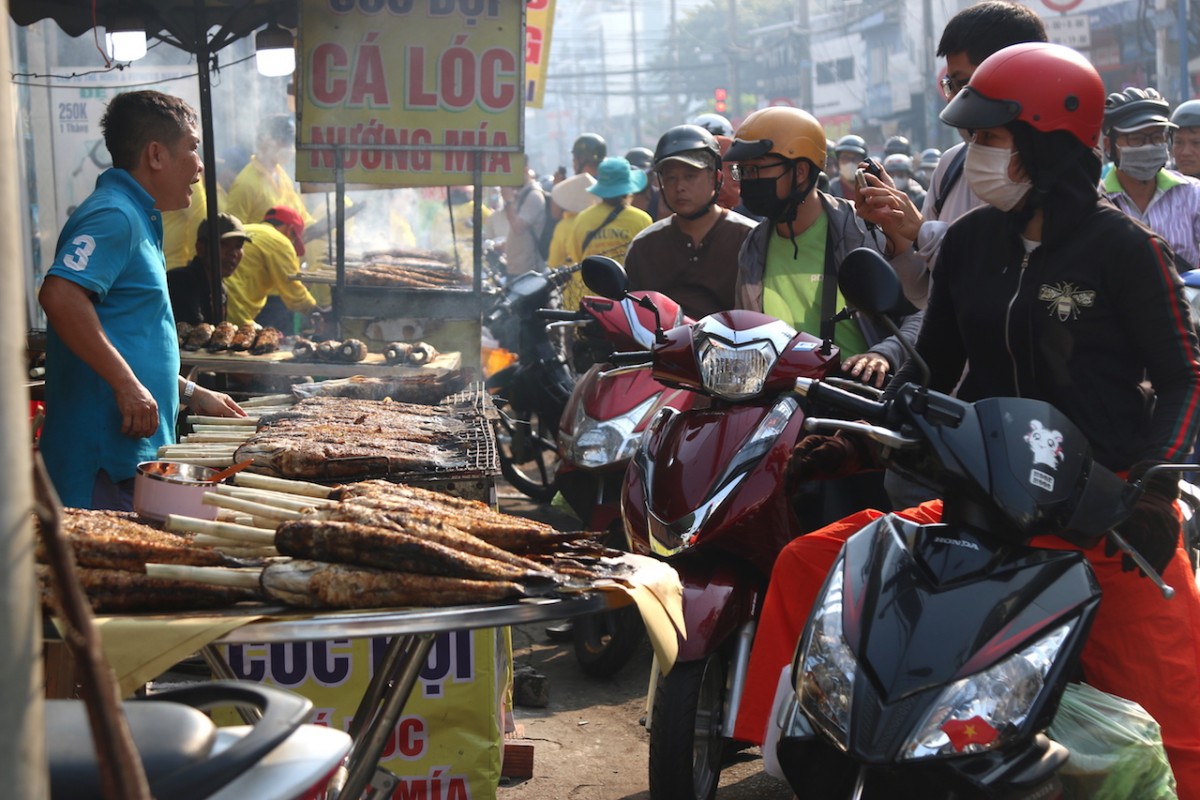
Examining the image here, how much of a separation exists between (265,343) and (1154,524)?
533 cm

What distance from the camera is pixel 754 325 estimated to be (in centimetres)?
417

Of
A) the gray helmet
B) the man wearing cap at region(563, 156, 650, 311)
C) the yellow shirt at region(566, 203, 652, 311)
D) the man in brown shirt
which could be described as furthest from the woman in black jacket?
the gray helmet

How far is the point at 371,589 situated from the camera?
2412 millimetres

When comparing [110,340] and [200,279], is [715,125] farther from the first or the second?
[110,340]

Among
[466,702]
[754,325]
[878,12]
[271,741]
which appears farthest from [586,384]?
[878,12]

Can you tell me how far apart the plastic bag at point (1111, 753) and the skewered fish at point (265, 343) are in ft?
17.3

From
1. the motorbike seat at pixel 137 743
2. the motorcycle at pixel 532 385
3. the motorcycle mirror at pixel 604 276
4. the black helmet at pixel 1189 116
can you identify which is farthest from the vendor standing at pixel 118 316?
the black helmet at pixel 1189 116

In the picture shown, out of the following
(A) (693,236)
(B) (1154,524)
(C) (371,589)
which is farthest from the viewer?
(A) (693,236)

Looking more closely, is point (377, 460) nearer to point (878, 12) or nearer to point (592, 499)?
point (592, 499)

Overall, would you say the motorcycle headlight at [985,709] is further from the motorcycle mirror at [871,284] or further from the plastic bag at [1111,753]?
the motorcycle mirror at [871,284]

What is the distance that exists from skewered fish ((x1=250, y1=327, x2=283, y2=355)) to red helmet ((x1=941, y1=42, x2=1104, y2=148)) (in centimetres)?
479

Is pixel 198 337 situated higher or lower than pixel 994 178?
lower

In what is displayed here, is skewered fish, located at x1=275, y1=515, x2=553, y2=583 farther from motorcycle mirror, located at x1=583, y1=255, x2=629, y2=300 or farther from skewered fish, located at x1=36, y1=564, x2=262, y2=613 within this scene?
motorcycle mirror, located at x1=583, y1=255, x2=629, y2=300

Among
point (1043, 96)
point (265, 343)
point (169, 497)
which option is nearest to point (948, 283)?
point (1043, 96)
